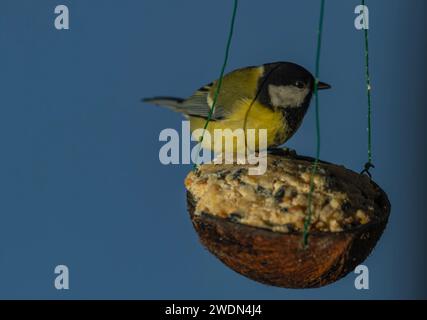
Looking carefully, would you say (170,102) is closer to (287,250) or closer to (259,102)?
(259,102)

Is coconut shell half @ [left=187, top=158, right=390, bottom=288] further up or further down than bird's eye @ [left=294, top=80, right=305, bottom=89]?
further down

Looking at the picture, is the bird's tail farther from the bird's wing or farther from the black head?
the black head

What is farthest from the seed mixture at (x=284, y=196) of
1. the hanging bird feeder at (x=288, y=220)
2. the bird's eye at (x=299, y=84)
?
the bird's eye at (x=299, y=84)

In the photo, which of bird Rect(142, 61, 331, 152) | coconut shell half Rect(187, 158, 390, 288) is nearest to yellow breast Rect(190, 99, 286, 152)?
bird Rect(142, 61, 331, 152)

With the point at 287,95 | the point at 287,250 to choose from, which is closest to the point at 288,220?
the point at 287,250

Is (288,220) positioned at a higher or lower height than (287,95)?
lower
